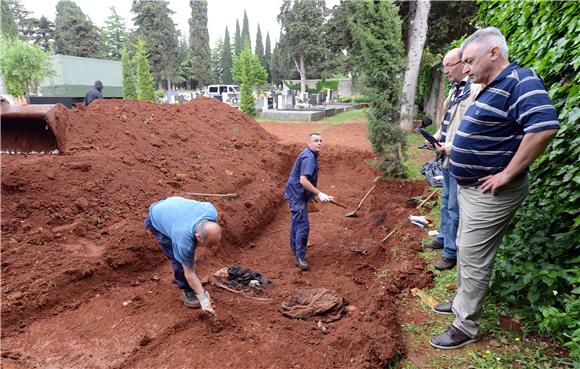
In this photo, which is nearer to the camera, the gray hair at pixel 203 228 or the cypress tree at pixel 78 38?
the gray hair at pixel 203 228

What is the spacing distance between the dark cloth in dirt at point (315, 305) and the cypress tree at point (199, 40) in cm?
5300

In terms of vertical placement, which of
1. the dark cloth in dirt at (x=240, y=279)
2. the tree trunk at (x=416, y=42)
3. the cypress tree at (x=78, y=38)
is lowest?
the dark cloth in dirt at (x=240, y=279)

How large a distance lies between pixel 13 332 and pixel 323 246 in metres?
3.87

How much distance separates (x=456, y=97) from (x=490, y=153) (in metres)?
1.73

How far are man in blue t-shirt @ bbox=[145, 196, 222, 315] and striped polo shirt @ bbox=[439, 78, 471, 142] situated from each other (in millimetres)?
2775

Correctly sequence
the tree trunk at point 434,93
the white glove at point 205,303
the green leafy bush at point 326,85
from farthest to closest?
the green leafy bush at point 326,85 → the tree trunk at point 434,93 → the white glove at point 205,303

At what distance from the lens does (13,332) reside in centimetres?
311

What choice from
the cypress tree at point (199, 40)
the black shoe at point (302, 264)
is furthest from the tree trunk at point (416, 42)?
the cypress tree at point (199, 40)

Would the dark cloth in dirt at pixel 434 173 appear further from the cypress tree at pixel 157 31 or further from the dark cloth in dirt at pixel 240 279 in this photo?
the cypress tree at pixel 157 31

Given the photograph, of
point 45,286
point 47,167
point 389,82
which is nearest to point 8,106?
point 47,167

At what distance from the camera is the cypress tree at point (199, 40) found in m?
51.2

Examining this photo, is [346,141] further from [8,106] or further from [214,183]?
[8,106]

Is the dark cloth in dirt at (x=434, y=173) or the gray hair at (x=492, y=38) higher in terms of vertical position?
the gray hair at (x=492, y=38)

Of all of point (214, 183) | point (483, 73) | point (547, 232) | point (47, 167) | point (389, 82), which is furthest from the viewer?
point (389, 82)
